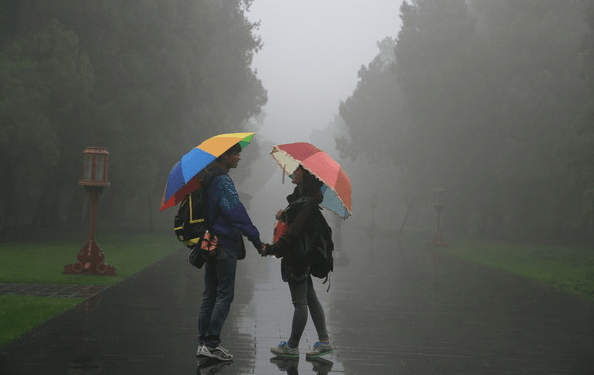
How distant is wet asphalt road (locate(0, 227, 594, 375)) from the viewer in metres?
6.62

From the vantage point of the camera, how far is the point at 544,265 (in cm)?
2108

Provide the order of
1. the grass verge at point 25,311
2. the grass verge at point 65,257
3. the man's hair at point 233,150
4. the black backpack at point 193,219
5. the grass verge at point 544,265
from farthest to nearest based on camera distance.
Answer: the grass verge at point 544,265
the grass verge at point 65,257
the grass verge at point 25,311
the man's hair at point 233,150
the black backpack at point 193,219

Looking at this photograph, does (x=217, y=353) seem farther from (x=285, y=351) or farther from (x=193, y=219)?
(x=193, y=219)

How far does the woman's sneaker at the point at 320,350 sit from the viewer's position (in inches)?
275

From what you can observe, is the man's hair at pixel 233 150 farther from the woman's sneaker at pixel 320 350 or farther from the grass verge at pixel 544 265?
the grass verge at pixel 544 265

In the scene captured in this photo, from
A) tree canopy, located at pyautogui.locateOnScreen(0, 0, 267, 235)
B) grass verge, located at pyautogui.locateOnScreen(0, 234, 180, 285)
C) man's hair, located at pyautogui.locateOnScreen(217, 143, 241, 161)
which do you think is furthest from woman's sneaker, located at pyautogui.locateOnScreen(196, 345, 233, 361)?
tree canopy, located at pyautogui.locateOnScreen(0, 0, 267, 235)

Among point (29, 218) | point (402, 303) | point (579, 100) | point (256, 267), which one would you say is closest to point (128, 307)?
point (402, 303)

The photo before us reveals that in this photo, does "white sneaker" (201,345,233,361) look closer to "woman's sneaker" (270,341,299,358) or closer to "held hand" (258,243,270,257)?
"woman's sneaker" (270,341,299,358)

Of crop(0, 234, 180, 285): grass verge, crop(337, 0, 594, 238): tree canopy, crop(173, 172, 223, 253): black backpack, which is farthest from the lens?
crop(337, 0, 594, 238): tree canopy

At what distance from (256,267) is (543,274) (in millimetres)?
6970

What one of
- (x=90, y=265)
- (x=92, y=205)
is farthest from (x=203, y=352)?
(x=92, y=205)

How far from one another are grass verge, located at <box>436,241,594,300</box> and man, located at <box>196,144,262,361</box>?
27.9 feet

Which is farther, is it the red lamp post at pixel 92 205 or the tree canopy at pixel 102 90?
the tree canopy at pixel 102 90

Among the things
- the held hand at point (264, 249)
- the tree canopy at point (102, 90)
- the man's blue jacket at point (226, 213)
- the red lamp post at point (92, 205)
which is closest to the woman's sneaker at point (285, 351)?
the held hand at point (264, 249)
